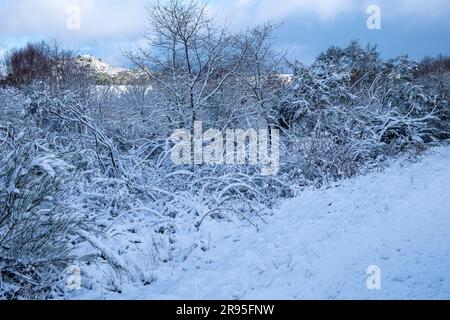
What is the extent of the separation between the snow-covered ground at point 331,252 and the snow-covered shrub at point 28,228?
3.36 feet

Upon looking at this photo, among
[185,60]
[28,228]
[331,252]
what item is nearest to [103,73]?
[185,60]

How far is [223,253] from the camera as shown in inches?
256

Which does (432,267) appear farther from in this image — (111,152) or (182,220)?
(111,152)

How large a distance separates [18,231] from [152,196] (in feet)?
14.2

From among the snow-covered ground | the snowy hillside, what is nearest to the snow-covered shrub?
the snow-covered ground

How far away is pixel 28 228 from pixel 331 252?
3.89m

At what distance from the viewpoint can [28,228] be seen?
4.95 meters

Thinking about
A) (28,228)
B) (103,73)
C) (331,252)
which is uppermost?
(103,73)

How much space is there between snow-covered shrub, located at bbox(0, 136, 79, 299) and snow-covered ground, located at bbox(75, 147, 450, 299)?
1.02 meters

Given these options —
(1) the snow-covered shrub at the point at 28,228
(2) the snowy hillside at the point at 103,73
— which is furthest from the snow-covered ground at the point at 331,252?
(2) the snowy hillside at the point at 103,73

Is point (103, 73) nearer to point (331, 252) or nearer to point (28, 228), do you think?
point (28, 228)

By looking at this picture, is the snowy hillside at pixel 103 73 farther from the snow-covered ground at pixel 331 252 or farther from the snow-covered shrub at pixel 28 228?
the snow-covered shrub at pixel 28 228

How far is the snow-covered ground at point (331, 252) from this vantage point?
4684 mm
